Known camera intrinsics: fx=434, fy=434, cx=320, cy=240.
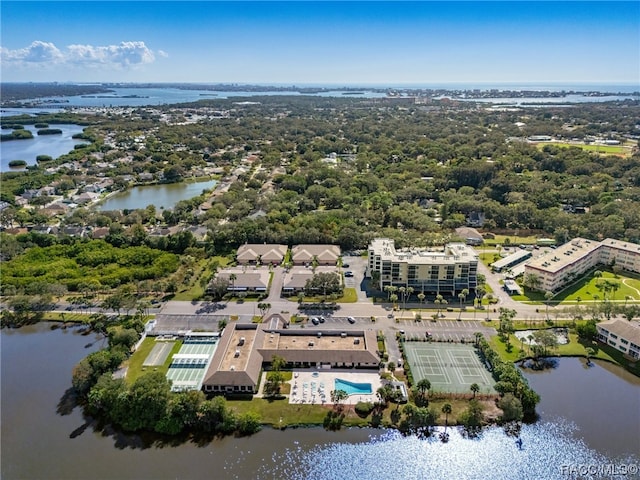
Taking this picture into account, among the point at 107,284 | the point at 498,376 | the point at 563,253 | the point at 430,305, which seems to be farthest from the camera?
the point at 563,253

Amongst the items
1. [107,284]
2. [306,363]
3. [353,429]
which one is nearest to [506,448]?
[353,429]

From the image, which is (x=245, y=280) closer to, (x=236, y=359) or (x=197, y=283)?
(x=197, y=283)

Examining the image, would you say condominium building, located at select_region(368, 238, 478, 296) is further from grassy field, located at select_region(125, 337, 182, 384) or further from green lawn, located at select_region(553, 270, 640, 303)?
grassy field, located at select_region(125, 337, 182, 384)

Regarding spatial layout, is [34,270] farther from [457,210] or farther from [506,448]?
[457,210]

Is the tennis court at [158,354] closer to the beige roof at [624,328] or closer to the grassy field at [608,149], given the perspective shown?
the beige roof at [624,328]

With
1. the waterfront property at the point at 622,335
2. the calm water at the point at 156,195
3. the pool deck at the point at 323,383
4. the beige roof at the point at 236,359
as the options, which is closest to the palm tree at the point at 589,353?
the waterfront property at the point at 622,335
